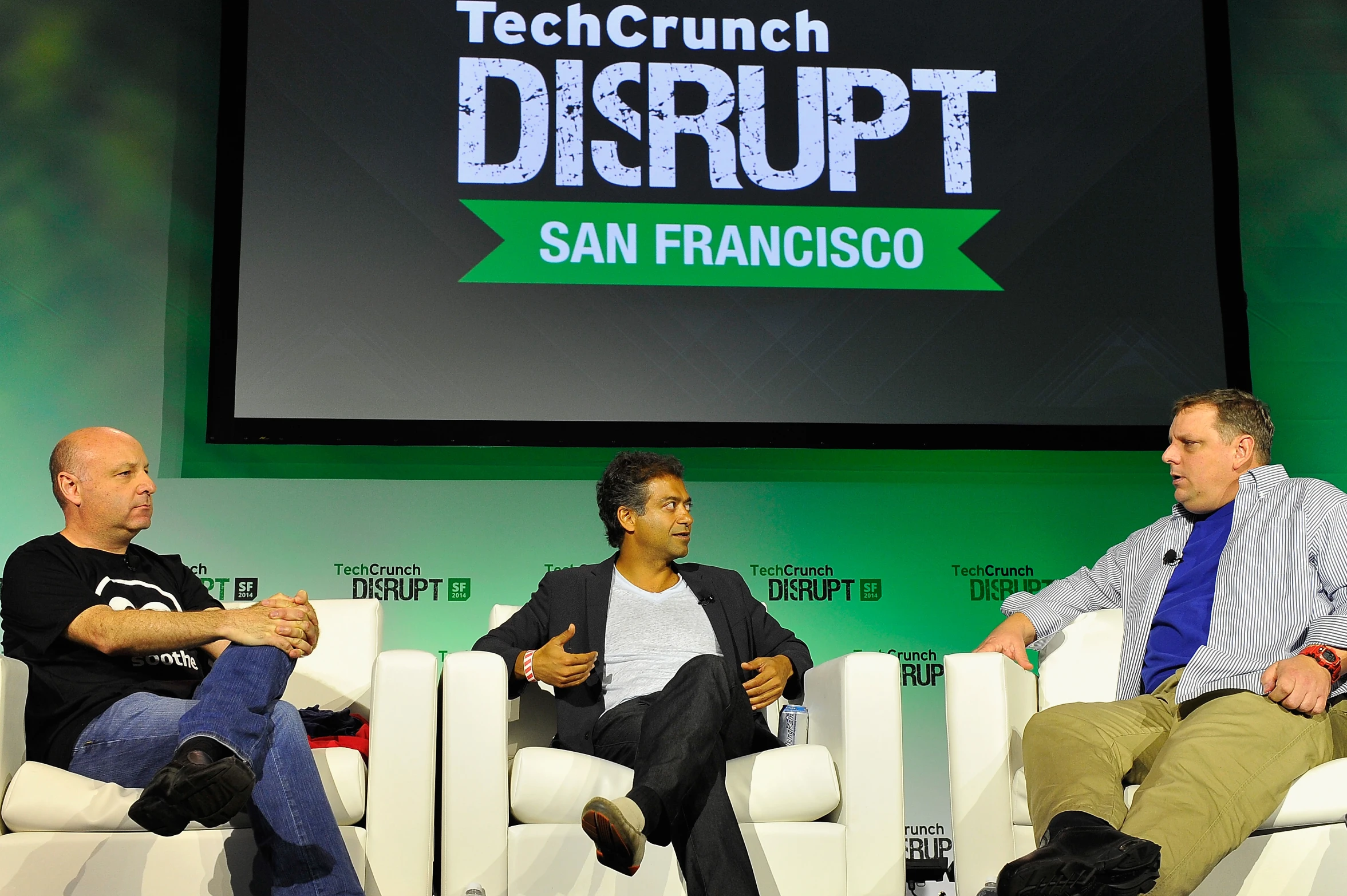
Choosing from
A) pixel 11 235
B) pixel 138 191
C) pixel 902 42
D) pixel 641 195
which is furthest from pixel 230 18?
pixel 902 42

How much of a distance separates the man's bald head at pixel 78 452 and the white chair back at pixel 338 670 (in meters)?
0.64

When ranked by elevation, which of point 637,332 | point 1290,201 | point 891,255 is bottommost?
point 637,332

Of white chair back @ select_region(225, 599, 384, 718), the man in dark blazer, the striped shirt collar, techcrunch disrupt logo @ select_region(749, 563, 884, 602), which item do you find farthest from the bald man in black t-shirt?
the striped shirt collar

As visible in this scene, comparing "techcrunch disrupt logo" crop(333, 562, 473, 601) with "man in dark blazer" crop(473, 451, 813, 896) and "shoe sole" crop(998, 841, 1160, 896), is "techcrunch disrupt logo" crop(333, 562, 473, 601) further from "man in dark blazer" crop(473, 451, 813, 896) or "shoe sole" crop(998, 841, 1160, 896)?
"shoe sole" crop(998, 841, 1160, 896)

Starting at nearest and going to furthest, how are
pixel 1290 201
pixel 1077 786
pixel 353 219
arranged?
pixel 1077 786 → pixel 353 219 → pixel 1290 201

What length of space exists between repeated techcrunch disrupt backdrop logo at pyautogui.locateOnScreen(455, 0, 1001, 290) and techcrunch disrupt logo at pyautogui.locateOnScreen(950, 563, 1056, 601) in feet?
2.92

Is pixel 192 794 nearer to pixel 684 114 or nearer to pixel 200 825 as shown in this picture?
pixel 200 825

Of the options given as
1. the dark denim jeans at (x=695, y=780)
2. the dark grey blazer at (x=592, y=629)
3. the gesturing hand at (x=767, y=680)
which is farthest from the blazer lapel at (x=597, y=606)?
the dark denim jeans at (x=695, y=780)

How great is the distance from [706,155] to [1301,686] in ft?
7.59

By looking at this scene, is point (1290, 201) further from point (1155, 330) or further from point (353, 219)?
point (353, 219)

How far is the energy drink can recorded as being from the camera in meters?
2.81

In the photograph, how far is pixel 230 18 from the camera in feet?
12.5

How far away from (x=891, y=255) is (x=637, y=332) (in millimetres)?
832

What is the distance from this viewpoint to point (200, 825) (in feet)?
7.75
